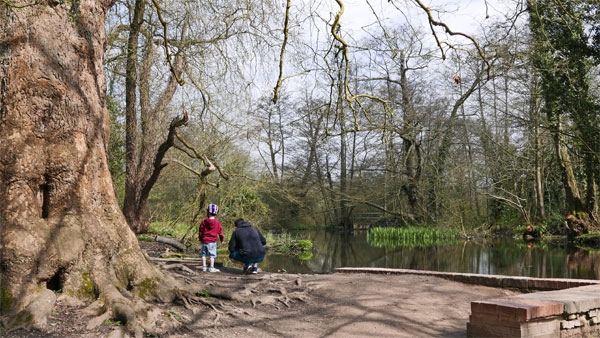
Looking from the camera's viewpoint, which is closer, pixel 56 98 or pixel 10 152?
pixel 10 152

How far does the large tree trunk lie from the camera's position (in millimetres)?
4688

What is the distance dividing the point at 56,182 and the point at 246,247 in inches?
170

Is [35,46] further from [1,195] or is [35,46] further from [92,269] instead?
[92,269]

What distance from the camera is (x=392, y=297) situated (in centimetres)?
673

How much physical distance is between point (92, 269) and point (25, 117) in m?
1.64

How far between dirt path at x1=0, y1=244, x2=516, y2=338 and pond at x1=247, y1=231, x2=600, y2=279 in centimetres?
464

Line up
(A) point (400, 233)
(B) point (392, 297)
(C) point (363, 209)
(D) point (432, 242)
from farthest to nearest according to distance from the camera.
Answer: (C) point (363, 209), (A) point (400, 233), (D) point (432, 242), (B) point (392, 297)

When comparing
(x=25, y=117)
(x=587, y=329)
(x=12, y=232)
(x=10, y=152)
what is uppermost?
(x=25, y=117)

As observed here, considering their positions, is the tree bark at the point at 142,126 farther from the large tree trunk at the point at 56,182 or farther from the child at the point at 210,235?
the large tree trunk at the point at 56,182

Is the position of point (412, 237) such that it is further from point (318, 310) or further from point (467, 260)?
point (318, 310)

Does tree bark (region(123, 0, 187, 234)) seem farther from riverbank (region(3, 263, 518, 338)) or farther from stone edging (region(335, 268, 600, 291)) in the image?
stone edging (region(335, 268, 600, 291))

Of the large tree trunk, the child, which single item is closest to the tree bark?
the child

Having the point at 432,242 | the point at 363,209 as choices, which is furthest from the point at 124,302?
the point at 363,209

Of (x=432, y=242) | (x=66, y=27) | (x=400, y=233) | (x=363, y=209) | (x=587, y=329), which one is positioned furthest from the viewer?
(x=363, y=209)
